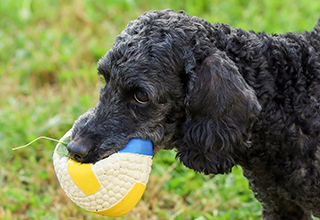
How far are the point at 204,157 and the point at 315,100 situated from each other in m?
0.84

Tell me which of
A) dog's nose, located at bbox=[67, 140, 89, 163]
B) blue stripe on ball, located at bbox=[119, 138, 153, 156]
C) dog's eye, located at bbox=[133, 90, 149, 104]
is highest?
dog's eye, located at bbox=[133, 90, 149, 104]

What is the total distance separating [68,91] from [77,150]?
2.93 meters

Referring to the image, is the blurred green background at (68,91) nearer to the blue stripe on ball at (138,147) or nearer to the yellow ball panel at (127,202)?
the yellow ball panel at (127,202)

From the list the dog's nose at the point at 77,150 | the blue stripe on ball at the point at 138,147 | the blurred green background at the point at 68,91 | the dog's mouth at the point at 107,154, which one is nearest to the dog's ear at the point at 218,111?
the blue stripe on ball at the point at 138,147

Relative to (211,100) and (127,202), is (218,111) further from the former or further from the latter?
(127,202)

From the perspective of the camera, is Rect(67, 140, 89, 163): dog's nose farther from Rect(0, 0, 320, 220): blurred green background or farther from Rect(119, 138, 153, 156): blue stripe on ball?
Rect(0, 0, 320, 220): blurred green background

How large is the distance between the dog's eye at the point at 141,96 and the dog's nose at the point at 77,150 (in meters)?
0.46

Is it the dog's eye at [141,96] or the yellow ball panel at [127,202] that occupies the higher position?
the dog's eye at [141,96]

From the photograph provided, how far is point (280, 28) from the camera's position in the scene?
5.77 meters

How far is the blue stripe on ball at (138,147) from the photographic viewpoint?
243 cm

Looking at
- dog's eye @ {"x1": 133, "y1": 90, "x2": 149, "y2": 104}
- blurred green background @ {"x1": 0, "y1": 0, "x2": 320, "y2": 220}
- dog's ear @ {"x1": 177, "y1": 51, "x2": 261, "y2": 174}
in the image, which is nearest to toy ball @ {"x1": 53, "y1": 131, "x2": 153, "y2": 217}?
dog's eye @ {"x1": 133, "y1": 90, "x2": 149, "y2": 104}

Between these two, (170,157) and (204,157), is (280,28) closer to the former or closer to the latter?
(170,157)

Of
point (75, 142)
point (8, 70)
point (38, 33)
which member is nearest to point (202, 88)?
point (75, 142)

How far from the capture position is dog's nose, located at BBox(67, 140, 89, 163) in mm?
2381
